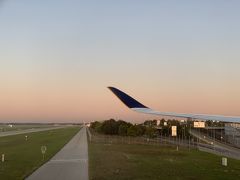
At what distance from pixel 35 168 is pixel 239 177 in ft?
49.1

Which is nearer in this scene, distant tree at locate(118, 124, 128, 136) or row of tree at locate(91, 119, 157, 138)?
row of tree at locate(91, 119, 157, 138)

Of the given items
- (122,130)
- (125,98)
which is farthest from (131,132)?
(125,98)

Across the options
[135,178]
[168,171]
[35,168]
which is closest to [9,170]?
[35,168]

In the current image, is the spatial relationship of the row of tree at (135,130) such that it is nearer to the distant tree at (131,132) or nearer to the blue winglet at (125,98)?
the distant tree at (131,132)

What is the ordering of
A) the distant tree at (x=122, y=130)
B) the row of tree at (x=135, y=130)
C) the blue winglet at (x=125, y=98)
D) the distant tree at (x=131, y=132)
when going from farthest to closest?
the distant tree at (x=122, y=130) < the row of tree at (x=135, y=130) < the distant tree at (x=131, y=132) < the blue winglet at (x=125, y=98)

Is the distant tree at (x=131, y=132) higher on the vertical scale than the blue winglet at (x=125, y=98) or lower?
lower

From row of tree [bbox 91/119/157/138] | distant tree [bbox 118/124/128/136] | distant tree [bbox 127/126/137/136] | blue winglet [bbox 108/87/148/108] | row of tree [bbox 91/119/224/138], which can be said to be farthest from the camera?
distant tree [bbox 118/124/128/136]

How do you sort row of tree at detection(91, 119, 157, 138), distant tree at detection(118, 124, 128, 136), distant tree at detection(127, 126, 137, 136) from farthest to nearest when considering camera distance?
1. distant tree at detection(118, 124, 128, 136)
2. row of tree at detection(91, 119, 157, 138)
3. distant tree at detection(127, 126, 137, 136)

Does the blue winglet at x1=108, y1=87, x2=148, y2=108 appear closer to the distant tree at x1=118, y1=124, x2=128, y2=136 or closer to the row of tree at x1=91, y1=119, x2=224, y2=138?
the row of tree at x1=91, y1=119, x2=224, y2=138

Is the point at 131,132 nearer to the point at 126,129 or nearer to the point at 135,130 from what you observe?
the point at 135,130

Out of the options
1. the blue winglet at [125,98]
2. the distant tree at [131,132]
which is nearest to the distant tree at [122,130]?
the distant tree at [131,132]

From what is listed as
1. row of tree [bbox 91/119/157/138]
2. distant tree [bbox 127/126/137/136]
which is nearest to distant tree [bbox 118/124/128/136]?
row of tree [bbox 91/119/157/138]

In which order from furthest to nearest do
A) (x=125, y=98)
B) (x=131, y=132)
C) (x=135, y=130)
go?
(x=135, y=130), (x=131, y=132), (x=125, y=98)

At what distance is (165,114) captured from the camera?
38.6 ft
